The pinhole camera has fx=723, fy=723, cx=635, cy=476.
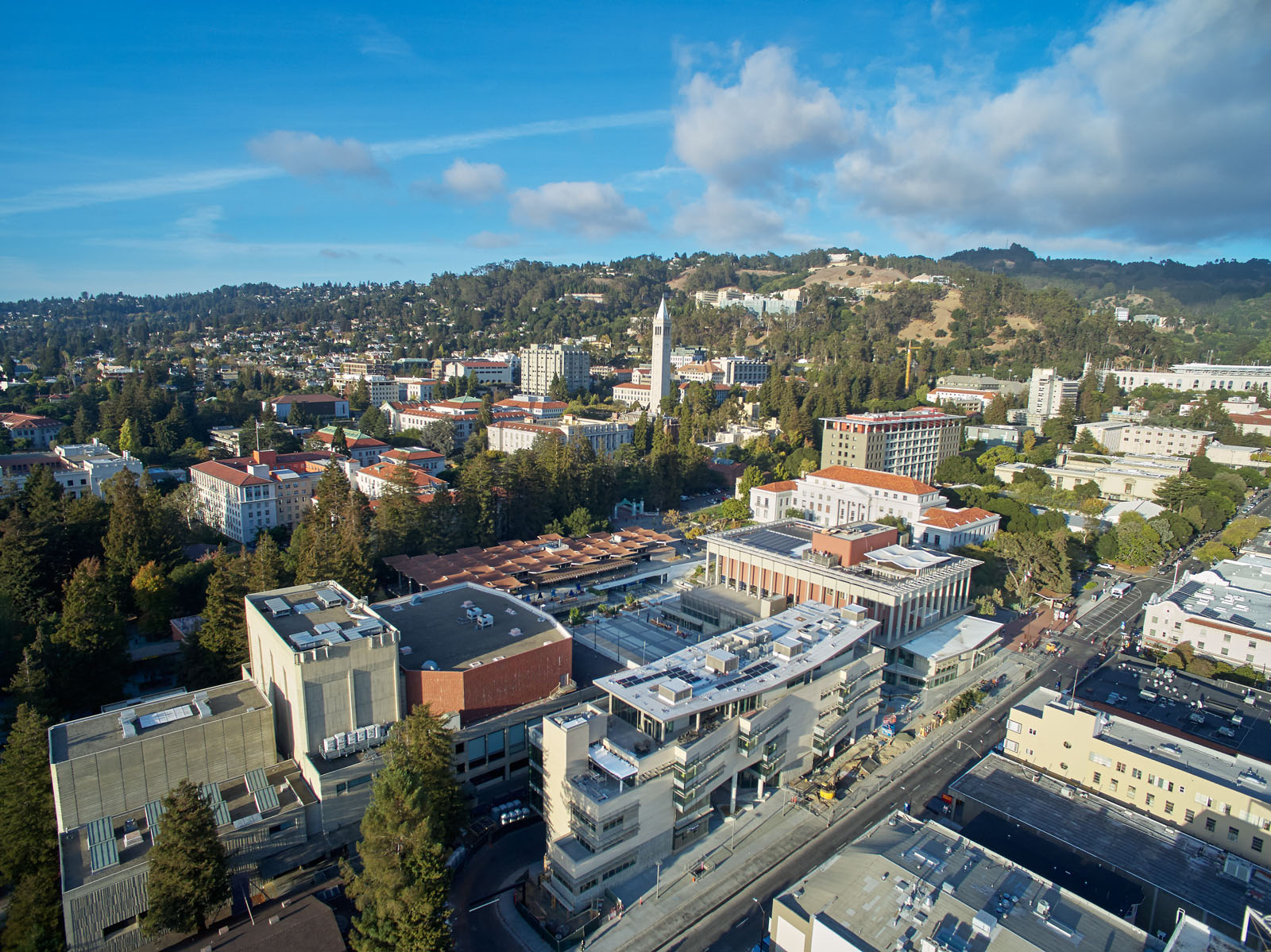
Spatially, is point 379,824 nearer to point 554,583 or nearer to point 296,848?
point 296,848

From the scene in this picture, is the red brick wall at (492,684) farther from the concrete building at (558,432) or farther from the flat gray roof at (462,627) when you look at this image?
the concrete building at (558,432)

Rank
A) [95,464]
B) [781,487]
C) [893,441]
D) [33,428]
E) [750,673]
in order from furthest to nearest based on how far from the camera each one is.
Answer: [893,441], [33,428], [781,487], [95,464], [750,673]

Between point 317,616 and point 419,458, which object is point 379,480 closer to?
point 419,458

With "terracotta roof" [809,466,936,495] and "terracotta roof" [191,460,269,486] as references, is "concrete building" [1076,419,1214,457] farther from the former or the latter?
"terracotta roof" [191,460,269,486]

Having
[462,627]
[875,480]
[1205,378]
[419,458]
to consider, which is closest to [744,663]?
[462,627]

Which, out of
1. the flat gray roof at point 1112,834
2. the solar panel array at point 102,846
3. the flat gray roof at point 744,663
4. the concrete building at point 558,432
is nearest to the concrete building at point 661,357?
the concrete building at point 558,432

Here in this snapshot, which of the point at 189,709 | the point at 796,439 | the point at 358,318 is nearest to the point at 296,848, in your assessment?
the point at 189,709
